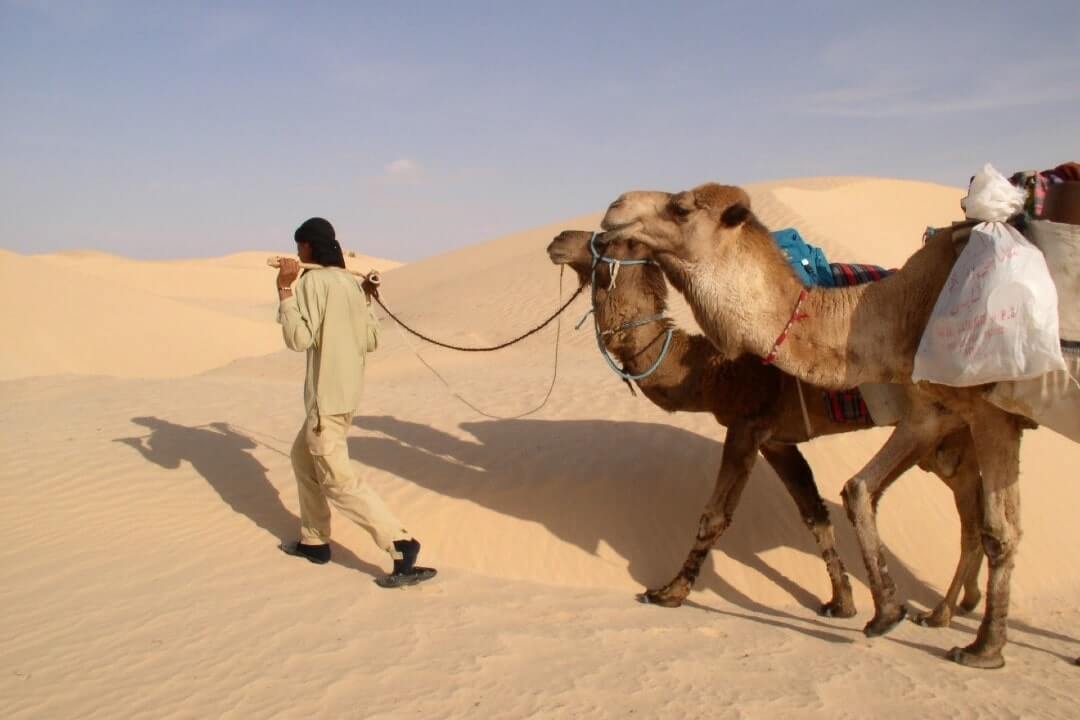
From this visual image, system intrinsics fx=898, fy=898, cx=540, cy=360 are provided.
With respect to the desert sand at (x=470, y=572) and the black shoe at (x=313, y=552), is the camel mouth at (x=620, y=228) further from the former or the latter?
the black shoe at (x=313, y=552)

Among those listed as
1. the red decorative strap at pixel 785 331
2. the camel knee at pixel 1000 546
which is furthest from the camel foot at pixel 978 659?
the red decorative strap at pixel 785 331

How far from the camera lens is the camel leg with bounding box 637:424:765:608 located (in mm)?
5859

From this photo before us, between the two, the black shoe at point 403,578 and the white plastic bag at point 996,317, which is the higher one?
the white plastic bag at point 996,317

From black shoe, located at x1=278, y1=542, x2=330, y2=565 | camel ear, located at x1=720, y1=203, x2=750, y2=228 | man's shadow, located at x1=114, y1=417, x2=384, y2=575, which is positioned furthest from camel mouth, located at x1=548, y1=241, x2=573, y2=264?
black shoe, located at x1=278, y1=542, x2=330, y2=565

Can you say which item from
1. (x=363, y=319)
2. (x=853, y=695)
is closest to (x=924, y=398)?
(x=853, y=695)

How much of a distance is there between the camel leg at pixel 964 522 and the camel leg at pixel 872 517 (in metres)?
0.81

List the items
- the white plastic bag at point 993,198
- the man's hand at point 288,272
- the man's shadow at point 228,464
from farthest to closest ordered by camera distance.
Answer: the man's shadow at point 228,464 < the man's hand at point 288,272 < the white plastic bag at point 993,198

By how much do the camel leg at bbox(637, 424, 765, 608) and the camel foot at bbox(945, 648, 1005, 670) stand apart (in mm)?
1532

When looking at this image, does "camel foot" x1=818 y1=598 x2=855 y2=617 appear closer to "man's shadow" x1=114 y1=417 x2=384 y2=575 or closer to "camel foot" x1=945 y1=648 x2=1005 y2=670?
"camel foot" x1=945 y1=648 x2=1005 y2=670

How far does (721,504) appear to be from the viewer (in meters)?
5.85

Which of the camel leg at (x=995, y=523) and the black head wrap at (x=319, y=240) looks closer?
the camel leg at (x=995, y=523)

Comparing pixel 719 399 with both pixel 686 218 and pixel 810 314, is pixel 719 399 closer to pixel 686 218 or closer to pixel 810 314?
pixel 810 314

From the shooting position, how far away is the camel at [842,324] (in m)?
4.82

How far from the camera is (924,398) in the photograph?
5070 millimetres
